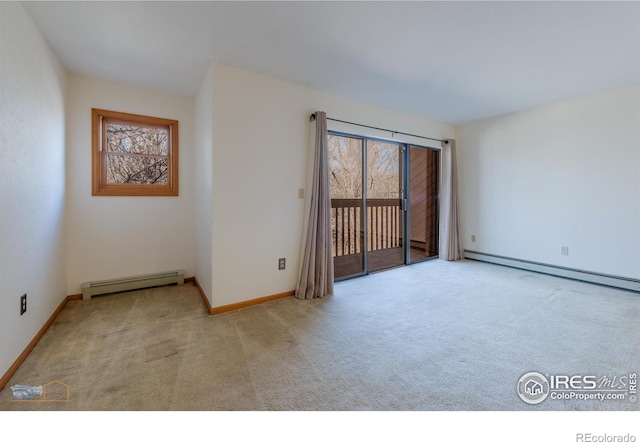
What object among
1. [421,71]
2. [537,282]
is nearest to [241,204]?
[421,71]

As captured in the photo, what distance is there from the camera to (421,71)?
2.71 meters

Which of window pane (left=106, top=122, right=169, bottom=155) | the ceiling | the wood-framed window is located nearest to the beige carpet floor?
the wood-framed window

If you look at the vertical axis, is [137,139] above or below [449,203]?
above

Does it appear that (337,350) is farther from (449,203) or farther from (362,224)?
(449,203)

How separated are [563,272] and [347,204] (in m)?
3.07

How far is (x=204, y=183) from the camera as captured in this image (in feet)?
9.30

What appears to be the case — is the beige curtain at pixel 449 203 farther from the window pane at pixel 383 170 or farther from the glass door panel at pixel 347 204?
the glass door panel at pixel 347 204

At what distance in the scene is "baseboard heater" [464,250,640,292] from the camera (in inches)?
126

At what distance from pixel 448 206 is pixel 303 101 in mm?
3013

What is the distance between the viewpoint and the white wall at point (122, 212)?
2.87m

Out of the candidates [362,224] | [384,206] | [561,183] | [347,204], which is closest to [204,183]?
[347,204]

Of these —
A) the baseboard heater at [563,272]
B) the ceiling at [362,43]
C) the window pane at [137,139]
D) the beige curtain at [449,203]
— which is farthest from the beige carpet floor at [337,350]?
the ceiling at [362,43]

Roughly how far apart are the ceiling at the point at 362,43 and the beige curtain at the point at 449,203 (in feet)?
4.76

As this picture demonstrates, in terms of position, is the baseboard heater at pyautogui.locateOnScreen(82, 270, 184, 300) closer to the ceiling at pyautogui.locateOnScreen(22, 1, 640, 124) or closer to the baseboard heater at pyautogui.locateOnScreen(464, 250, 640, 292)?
the ceiling at pyautogui.locateOnScreen(22, 1, 640, 124)
